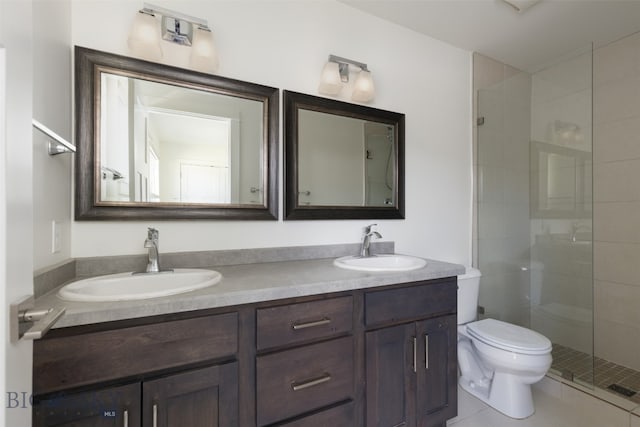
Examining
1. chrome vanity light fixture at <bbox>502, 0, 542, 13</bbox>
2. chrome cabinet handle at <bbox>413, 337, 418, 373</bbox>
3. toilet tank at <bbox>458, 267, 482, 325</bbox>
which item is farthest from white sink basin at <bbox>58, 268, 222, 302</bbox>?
chrome vanity light fixture at <bbox>502, 0, 542, 13</bbox>

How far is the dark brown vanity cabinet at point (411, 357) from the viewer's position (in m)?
1.29

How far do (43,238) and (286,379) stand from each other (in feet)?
3.07

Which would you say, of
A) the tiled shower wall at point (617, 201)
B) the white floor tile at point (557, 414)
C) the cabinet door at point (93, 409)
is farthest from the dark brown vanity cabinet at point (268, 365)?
the tiled shower wall at point (617, 201)

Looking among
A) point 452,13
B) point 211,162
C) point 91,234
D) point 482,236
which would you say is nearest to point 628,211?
point 482,236

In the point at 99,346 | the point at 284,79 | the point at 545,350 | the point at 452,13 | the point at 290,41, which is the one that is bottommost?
the point at 545,350

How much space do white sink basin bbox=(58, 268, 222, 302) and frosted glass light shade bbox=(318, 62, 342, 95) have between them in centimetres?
117

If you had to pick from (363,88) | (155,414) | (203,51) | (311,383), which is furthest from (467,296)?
(203,51)

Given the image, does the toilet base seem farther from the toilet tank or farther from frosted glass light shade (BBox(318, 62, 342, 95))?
frosted glass light shade (BBox(318, 62, 342, 95))

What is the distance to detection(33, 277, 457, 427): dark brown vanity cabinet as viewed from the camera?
2.76ft

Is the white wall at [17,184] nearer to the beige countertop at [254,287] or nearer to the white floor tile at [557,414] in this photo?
the beige countertop at [254,287]

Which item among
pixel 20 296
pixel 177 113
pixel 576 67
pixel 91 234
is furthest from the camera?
pixel 576 67

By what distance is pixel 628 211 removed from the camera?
2164 millimetres

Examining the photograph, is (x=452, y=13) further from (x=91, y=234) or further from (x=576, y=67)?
(x=91, y=234)

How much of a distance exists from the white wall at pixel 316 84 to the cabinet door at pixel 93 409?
62 centimetres
